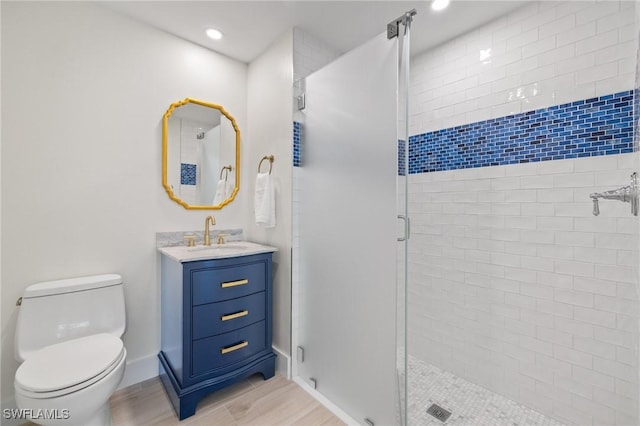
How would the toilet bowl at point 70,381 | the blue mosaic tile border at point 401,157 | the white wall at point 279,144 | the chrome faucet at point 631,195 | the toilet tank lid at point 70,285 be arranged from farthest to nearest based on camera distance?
the white wall at point 279,144
the toilet tank lid at point 70,285
the blue mosaic tile border at point 401,157
the toilet bowl at point 70,381
the chrome faucet at point 631,195

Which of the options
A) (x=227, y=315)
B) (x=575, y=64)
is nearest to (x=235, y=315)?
(x=227, y=315)

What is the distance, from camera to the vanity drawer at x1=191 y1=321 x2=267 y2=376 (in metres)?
1.65

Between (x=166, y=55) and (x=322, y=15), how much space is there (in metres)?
1.15

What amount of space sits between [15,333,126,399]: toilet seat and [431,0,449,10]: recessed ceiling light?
102 inches

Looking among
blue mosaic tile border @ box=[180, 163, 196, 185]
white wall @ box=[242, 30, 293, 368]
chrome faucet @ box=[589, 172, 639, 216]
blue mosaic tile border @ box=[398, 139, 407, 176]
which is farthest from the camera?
blue mosaic tile border @ box=[180, 163, 196, 185]

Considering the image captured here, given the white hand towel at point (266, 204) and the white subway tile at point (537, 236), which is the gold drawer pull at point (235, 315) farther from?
the white subway tile at point (537, 236)

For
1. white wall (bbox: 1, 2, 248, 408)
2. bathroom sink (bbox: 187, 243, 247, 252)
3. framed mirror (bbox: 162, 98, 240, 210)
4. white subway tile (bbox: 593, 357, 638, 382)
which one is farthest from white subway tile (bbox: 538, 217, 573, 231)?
white wall (bbox: 1, 2, 248, 408)

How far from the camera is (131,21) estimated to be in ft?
6.26

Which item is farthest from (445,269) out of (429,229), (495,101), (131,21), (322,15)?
(131,21)

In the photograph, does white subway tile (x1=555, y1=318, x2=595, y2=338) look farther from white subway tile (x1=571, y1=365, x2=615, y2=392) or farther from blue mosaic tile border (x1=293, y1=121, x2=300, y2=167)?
blue mosaic tile border (x1=293, y1=121, x2=300, y2=167)

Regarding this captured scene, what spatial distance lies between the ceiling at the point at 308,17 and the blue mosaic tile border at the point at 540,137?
2.18 feet

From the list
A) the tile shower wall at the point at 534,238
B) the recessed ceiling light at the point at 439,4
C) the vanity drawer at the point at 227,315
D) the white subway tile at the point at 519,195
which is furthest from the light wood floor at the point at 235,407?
the recessed ceiling light at the point at 439,4

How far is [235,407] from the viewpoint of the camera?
5.55 feet

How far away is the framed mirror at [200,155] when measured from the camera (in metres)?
2.07
